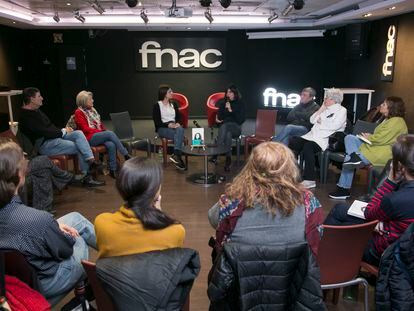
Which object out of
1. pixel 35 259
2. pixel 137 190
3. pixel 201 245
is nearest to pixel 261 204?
pixel 137 190

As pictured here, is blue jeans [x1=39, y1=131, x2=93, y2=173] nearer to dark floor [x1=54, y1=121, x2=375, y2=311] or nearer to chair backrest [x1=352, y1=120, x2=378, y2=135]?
dark floor [x1=54, y1=121, x2=375, y2=311]

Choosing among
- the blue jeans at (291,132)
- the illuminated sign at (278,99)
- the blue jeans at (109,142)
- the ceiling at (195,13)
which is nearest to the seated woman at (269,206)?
the blue jeans at (109,142)

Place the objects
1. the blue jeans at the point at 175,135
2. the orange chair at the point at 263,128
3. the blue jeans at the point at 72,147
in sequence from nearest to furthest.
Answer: the blue jeans at the point at 72,147 → the blue jeans at the point at 175,135 → the orange chair at the point at 263,128

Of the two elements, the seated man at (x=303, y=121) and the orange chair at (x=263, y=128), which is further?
the orange chair at (x=263, y=128)

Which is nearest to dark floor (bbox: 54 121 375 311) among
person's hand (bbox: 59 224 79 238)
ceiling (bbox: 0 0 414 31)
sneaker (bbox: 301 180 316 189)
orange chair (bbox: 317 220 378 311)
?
sneaker (bbox: 301 180 316 189)

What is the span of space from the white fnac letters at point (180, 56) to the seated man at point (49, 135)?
5424 mm

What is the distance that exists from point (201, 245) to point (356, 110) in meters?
5.95

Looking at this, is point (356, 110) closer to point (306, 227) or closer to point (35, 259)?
point (306, 227)

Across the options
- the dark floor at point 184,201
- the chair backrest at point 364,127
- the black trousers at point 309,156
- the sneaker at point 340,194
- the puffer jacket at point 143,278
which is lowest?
the dark floor at point 184,201

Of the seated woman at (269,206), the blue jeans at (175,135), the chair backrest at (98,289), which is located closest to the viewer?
the chair backrest at (98,289)

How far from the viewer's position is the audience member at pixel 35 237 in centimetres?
189

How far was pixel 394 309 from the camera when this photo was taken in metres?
1.98

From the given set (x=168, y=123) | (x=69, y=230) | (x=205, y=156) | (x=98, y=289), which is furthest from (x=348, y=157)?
(x=98, y=289)

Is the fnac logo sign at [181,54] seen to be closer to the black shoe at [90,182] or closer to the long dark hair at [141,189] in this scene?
the black shoe at [90,182]
